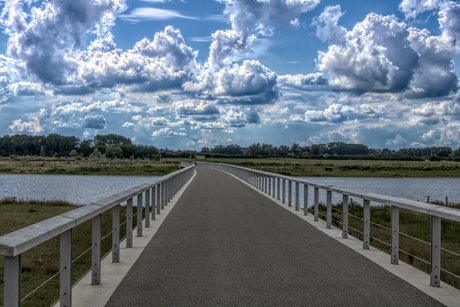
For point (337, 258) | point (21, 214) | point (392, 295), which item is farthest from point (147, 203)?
point (21, 214)

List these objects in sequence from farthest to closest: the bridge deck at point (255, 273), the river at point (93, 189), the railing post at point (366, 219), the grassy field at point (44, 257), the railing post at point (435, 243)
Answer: the river at point (93, 189) → the railing post at point (366, 219) → the grassy field at point (44, 257) → the railing post at point (435, 243) → the bridge deck at point (255, 273)

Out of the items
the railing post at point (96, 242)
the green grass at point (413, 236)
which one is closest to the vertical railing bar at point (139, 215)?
the railing post at point (96, 242)

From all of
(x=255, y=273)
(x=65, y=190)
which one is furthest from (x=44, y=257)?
(x=65, y=190)

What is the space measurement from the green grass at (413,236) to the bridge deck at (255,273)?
1.26 m

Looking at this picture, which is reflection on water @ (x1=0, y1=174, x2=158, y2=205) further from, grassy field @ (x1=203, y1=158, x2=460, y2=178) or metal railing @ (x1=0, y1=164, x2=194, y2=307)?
grassy field @ (x1=203, y1=158, x2=460, y2=178)

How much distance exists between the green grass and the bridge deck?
4.12 feet

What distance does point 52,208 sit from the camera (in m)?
25.4

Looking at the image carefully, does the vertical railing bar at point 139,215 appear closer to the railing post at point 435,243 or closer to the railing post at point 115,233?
the railing post at point 115,233

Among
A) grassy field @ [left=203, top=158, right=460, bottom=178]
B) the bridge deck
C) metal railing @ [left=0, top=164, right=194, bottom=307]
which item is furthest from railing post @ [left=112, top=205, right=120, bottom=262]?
grassy field @ [left=203, top=158, right=460, bottom=178]

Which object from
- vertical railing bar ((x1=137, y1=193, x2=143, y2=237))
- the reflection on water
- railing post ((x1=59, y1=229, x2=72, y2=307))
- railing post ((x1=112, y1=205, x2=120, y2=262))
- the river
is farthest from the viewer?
the river

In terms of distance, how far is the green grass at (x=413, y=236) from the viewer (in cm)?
A: 1170

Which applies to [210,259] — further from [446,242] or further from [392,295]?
[446,242]

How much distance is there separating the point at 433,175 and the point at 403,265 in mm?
86163

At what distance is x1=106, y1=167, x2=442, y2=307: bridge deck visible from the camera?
21.2 feet
